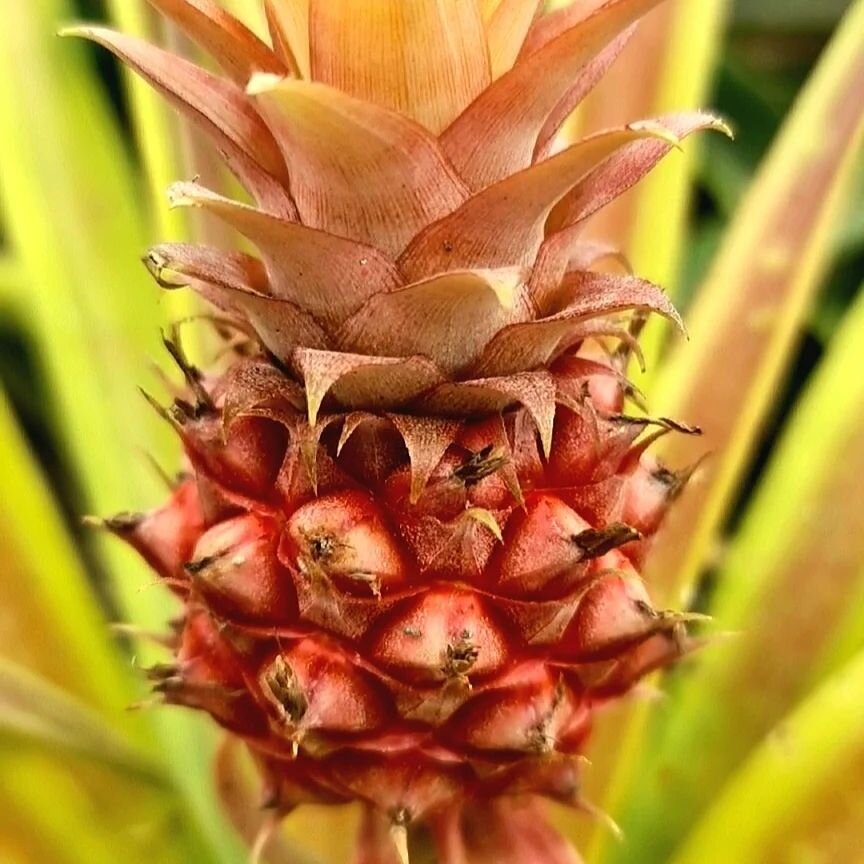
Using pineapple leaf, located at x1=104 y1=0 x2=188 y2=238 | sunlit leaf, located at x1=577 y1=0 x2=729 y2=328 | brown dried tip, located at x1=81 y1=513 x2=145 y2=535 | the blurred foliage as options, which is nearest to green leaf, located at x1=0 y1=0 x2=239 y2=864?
the blurred foliage

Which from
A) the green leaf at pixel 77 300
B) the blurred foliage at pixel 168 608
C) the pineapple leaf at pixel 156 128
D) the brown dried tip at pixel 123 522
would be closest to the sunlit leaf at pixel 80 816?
the blurred foliage at pixel 168 608

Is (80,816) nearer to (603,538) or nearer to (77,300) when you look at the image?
(77,300)

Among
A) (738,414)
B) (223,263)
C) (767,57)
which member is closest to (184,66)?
(223,263)

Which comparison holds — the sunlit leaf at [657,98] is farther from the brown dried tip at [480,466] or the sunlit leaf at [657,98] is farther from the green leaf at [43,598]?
the green leaf at [43,598]

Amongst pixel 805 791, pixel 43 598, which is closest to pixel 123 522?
pixel 43 598

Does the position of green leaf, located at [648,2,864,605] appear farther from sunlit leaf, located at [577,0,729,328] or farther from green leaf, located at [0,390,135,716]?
green leaf, located at [0,390,135,716]

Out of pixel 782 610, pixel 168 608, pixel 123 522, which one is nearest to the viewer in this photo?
pixel 123 522

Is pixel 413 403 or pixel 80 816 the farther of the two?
pixel 80 816
